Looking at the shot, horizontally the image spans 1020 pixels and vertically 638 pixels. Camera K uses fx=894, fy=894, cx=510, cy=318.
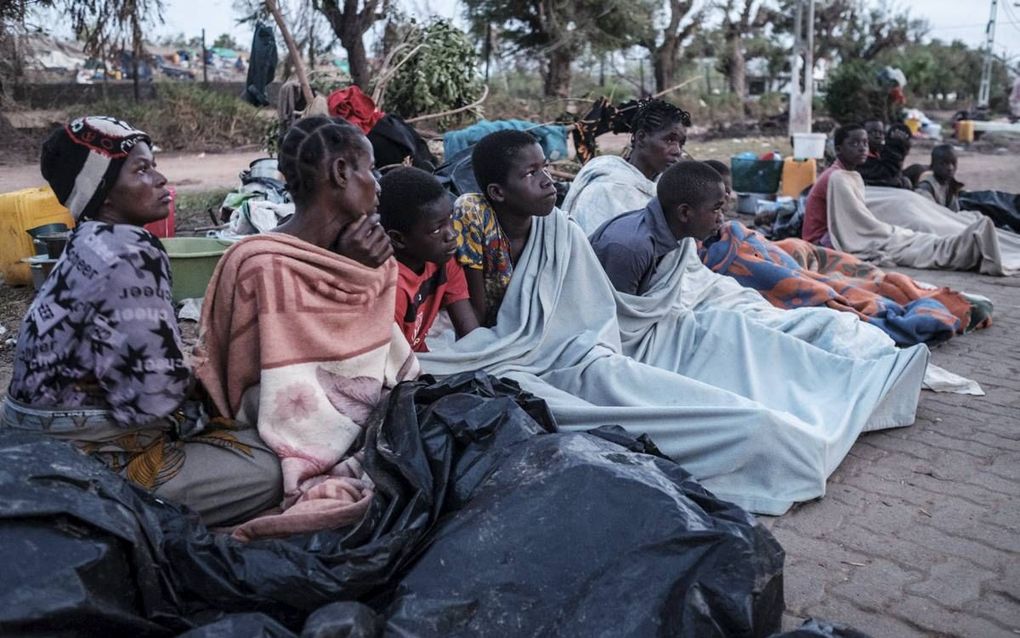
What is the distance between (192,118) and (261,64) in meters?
6.28

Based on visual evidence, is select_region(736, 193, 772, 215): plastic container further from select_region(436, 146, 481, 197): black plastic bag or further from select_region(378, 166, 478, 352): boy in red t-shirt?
select_region(378, 166, 478, 352): boy in red t-shirt

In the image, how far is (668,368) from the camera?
3.72m

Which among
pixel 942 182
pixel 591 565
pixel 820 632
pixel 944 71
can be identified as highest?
pixel 944 71

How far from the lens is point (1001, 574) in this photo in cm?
251

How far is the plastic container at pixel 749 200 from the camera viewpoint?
8.97m

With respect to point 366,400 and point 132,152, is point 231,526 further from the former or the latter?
point 132,152

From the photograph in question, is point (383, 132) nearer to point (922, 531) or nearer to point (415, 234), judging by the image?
point (415, 234)

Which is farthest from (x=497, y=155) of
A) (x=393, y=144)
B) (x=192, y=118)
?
(x=192, y=118)

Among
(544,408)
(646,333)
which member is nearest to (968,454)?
(646,333)

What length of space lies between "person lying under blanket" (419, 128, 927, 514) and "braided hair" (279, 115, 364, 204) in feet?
2.67

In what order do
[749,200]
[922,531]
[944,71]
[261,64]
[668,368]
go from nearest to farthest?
1. [922,531]
2. [668,368]
3. [261,64]
4. [749,200]
5. [944,71]

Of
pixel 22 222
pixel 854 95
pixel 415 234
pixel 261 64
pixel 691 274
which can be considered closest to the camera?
pixel 415 234

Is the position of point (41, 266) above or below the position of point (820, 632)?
above

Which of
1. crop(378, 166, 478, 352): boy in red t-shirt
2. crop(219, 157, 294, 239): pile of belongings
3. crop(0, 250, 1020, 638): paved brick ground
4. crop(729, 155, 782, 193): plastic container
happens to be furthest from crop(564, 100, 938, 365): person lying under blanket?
crop(729, 155, 782, 193): plastic container
